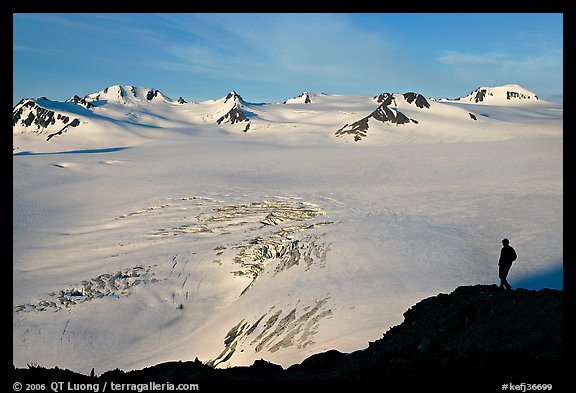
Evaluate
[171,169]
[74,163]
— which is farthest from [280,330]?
[74,163]

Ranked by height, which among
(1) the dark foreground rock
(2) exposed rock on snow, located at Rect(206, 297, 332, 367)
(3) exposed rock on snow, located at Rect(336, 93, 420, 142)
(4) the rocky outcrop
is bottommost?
(2) exposed rock on snow, located at Rect(206, 297, 332, 367)

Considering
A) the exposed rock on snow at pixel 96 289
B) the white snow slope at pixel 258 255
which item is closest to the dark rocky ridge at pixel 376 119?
the white snow slope at pixel 258 255

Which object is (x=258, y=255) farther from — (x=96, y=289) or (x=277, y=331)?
(x=277, y=331)

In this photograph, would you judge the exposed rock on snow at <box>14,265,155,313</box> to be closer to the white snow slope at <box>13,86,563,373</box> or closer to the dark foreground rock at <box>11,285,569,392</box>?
the white snow slope at <box>13,86,563,373</box>

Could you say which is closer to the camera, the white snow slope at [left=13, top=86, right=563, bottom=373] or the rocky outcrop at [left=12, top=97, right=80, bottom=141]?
the white snow slope at [left=13, top=86, right=563, bottom=373]

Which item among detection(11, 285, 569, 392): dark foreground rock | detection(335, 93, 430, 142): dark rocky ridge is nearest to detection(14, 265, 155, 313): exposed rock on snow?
detection(11, 285, 569, 392): dark foreground rock

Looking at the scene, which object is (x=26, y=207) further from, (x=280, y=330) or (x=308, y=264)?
(x=280, y=330)

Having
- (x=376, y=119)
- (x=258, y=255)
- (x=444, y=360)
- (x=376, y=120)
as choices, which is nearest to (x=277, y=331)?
(x=444, y=360)

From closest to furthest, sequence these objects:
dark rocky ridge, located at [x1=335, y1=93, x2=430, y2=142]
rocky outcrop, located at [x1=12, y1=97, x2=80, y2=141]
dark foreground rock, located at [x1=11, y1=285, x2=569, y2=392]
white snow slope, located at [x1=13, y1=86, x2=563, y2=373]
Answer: dark foreground rock, located at [x1=11, y1=285, x2=569, y2=392], white snow slope, located at [x1=13, y1=86, x2=563, y2=373], dark rocky ridge, located at [x1=335, y1=93, x2=430, y2=142], rocky outcrop, located at [x1=12, y1=97, x2=80, y2=141]
